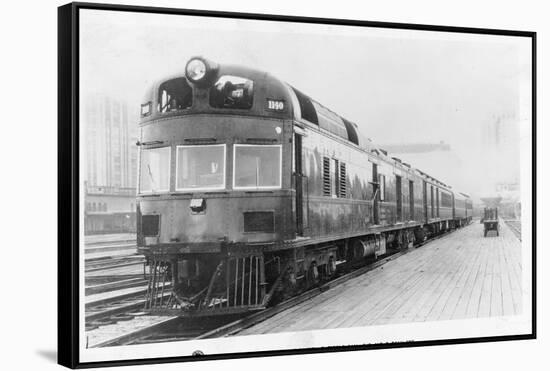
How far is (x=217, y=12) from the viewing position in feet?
24.8

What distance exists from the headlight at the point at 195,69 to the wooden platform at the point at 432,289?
2.28m

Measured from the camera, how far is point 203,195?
7520 millimetres

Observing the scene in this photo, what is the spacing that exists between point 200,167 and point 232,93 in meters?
0.73

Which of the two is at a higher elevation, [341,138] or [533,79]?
[533,79]

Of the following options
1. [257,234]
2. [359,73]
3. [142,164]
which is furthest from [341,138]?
[142,164]

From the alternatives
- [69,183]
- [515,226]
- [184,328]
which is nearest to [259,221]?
[184,328]

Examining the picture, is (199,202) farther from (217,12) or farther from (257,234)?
(217,12)

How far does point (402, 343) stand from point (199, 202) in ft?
8.43

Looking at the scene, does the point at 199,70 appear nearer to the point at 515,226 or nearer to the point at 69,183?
the point at 69,183

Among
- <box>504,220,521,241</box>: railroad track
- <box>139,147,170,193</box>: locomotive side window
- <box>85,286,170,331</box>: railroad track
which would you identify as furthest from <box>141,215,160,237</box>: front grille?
<box>504,220,521,241</box>: railroad track

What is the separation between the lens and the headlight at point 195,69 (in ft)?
24.6

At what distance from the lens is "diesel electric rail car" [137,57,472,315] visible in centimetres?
747

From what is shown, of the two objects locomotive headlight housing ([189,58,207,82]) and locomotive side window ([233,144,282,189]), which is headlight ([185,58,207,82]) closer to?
locomotive headlight housing ([189,58,207,82])

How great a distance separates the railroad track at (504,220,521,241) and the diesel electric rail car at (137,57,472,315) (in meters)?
2.35
